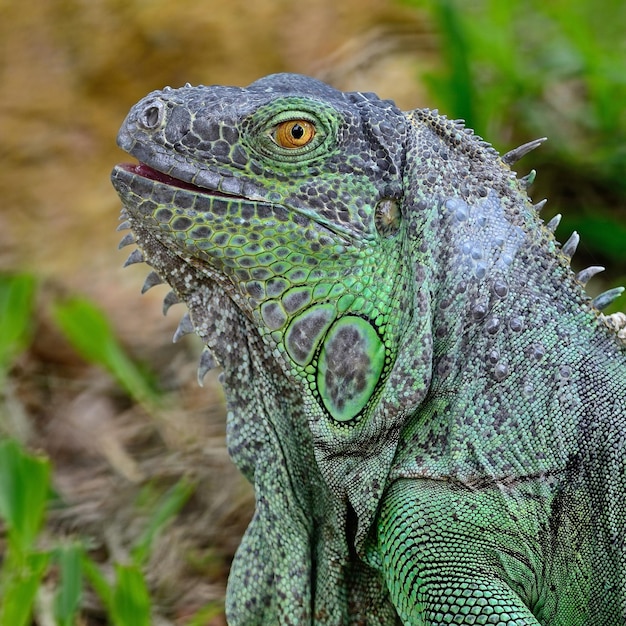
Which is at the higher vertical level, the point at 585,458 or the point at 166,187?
the point at 166,187

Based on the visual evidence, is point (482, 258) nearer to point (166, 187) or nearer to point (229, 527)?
point (166, 187)

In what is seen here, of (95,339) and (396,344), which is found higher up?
(95,339)

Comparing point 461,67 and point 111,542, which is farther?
point 461,67

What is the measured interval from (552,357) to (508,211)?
1.81 feet

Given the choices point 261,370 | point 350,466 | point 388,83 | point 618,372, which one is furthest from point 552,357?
point 388,83

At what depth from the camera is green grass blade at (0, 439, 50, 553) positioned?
4.57 metres

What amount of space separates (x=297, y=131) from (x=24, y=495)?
2.48 m

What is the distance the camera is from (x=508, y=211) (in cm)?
337

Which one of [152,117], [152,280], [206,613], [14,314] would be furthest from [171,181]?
[14,314]

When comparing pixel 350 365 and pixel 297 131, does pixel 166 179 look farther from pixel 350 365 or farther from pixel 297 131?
pixel 350 365

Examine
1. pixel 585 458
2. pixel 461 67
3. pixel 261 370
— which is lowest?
pixel 585 458

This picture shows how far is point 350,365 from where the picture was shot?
315cm

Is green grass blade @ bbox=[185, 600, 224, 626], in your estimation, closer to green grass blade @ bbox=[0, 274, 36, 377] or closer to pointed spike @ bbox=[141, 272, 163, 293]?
pointed spike @ bbox=[141, 272, 163, 293]

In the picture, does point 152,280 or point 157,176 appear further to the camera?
point 152,280
